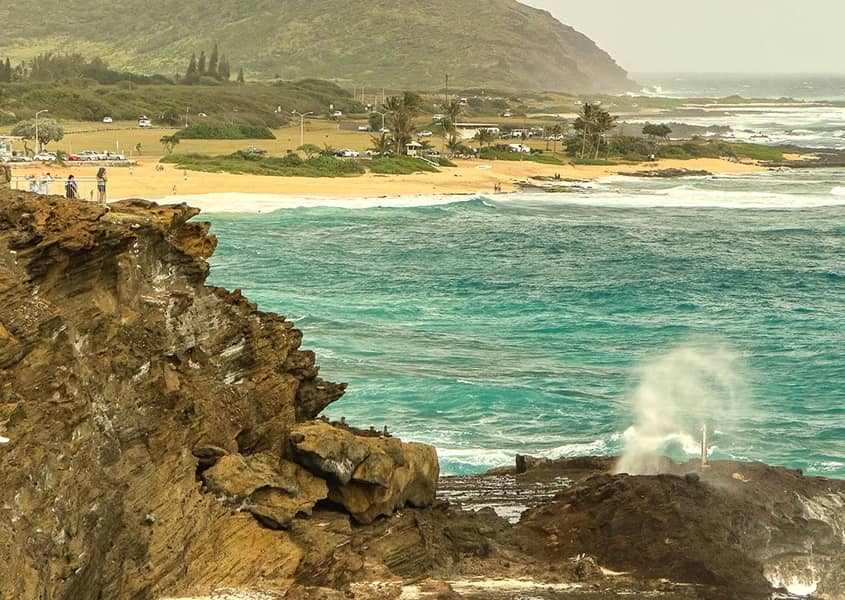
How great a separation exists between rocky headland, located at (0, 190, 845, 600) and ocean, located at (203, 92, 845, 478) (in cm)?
397

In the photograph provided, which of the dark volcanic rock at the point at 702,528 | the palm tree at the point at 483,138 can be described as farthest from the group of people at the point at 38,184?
the palm tree at the point at 483,138

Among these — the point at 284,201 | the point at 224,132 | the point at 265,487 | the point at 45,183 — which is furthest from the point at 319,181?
the point at 265,487

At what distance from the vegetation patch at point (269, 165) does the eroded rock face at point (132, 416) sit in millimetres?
61710

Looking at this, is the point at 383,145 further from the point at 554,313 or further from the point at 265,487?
the point at 265,487

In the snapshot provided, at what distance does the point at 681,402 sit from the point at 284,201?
43.0 meters

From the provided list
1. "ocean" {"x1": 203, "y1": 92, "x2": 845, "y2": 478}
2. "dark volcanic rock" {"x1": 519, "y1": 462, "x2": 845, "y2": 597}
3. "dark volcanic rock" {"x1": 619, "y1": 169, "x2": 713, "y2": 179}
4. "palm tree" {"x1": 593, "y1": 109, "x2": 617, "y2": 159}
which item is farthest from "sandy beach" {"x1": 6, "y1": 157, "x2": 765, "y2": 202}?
"dark volcanic rock" {"x1": 519, "y1": 462, "x2": 845, "y2": 597}

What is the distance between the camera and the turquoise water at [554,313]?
80.8 ft

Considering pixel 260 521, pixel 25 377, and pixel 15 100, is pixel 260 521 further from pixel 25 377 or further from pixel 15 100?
pixel 15 100

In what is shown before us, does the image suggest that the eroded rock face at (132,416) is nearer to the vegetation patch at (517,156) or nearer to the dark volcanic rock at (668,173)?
the dark volcanic rock at (668,173)

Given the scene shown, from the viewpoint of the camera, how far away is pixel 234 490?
536 inches

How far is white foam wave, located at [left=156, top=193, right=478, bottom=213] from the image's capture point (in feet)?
202

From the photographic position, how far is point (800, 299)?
41.1m

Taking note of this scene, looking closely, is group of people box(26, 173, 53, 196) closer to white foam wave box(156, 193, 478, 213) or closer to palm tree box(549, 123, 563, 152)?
white foam wave box(156, 193, 478, 213)

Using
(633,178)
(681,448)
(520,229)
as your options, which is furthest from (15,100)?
(681,448)
